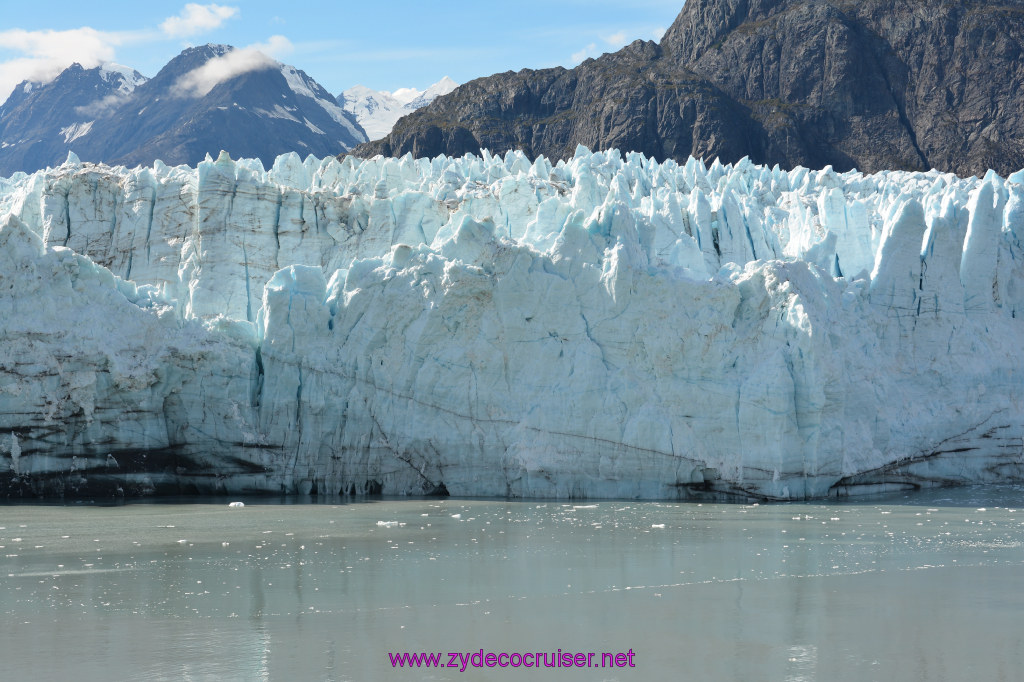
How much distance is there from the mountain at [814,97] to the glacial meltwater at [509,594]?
33852 millimetres

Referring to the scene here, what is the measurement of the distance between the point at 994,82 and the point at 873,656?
4443 centimetres

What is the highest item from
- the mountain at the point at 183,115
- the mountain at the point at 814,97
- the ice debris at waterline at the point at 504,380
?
the mountain at the point at 183,115

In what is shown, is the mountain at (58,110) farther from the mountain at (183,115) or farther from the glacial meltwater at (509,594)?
the glacial meltwater at (509,594)

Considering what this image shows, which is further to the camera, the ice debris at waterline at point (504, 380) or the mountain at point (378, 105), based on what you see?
the mountain at point (378, 105)

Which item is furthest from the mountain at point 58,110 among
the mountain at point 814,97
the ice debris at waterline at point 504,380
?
the ice debris at waterline at point 504,380

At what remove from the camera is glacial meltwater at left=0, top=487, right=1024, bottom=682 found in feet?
23.9

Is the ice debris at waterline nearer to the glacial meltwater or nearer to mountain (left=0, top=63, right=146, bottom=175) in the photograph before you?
the glacial meltwater

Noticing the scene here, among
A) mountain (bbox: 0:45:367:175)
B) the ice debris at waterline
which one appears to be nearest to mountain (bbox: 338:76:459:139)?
mountain (bbox: 0:45:367:175)

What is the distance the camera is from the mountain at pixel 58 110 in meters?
73.0

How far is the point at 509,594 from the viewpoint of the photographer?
9359 mm

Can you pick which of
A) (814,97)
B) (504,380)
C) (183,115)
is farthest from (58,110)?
(504,380)

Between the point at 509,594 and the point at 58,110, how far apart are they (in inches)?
3041

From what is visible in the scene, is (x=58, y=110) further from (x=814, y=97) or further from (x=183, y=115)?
(x=814, y=97)

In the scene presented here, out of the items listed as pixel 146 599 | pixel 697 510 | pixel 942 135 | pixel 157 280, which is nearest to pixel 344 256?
pixel 157 280
